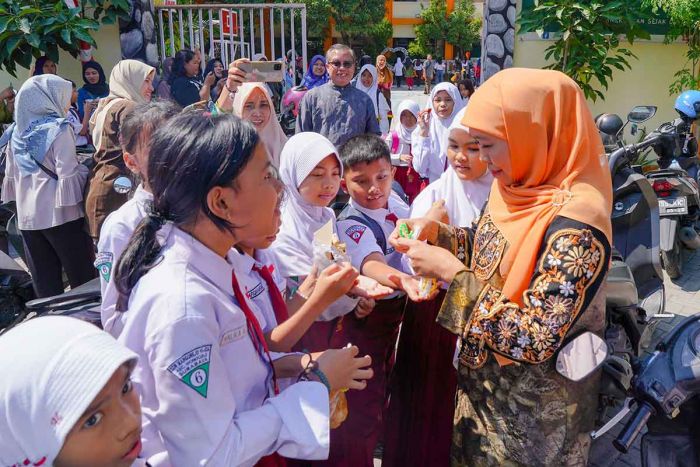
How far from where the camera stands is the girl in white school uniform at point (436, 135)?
5.15m

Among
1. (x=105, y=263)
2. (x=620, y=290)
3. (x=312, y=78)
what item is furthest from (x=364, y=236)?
(x=312, y=78)

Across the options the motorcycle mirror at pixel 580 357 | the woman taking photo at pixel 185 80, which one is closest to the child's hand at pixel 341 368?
the motorcycle mirror at pixel 580 357

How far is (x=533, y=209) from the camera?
156cm

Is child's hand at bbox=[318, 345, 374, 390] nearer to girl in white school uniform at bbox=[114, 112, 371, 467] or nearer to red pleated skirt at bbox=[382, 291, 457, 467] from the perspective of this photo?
girl in white school uniform at bbox=[114, 112, 371, 467]

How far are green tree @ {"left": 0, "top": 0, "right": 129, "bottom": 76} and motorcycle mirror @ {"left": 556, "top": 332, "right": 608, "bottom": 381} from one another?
6.20 metres

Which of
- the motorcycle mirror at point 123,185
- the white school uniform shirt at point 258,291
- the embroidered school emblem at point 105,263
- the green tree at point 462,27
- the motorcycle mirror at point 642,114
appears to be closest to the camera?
the white school uniform shirt at point 258,291

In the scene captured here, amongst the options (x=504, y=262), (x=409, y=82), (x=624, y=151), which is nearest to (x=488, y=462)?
(x=504, y=262)

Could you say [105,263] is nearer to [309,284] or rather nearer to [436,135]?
[309,284]

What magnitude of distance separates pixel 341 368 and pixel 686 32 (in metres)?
7.23

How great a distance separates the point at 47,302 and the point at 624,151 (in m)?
3.63

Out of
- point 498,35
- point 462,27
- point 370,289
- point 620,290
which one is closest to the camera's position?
point 370,289

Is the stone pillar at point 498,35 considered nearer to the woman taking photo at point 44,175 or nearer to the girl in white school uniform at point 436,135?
the girl in white school uniform at point 436,135

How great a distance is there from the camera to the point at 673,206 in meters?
4.48

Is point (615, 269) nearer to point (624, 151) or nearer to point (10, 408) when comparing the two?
point (624, 151)
